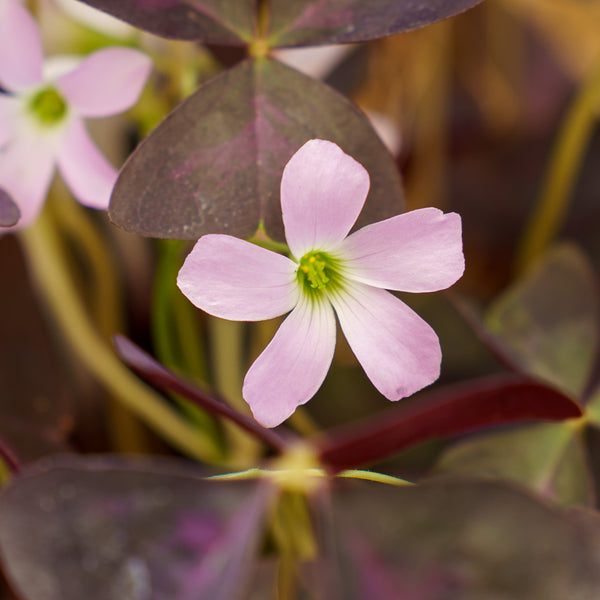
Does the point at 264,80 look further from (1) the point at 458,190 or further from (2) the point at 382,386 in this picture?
(1) the point at 458,190

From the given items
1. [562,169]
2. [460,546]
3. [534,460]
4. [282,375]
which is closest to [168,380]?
[282,375]

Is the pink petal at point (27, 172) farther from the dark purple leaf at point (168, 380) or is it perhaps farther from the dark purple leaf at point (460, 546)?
the dark purple leaf at point (460, 546)

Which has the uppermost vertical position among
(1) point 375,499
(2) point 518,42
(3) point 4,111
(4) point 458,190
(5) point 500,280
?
(2) point 518,42

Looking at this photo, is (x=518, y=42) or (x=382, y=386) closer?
(x=382, y=386)

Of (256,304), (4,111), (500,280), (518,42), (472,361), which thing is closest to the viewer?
(256,304)

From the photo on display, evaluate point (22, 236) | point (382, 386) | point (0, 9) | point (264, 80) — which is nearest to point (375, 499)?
point (382, 386)

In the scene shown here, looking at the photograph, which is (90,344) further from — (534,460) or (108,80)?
(534,460)

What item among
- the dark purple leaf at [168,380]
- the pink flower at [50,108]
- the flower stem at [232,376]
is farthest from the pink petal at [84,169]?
the flower stem at [232,376]
